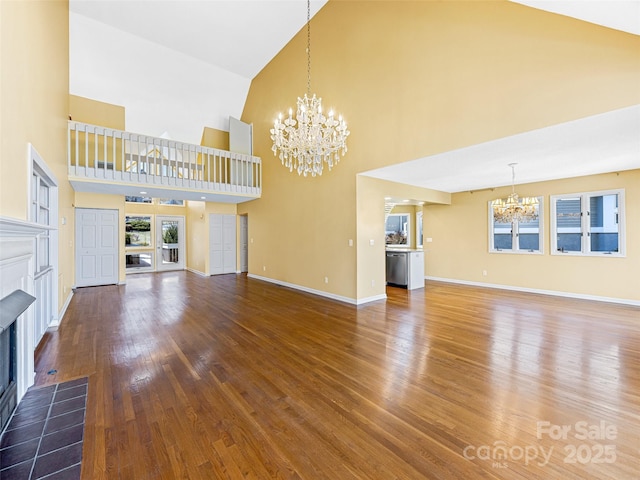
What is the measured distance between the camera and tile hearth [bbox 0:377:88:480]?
1.57 metres

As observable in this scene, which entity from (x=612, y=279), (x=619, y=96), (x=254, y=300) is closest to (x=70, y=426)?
(x=254, y=300)

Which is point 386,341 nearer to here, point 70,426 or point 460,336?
point 460,336

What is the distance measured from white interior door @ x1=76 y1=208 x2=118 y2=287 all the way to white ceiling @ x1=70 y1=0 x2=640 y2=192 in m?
2.79

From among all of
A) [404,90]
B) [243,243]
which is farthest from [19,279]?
[243,243]

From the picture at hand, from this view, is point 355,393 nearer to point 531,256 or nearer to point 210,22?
point 531,256

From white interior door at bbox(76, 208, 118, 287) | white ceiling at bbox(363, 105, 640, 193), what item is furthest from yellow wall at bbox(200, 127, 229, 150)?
white ceiling at bbox(363, 105, 640, 193)

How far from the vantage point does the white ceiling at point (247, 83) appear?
3.10 metres

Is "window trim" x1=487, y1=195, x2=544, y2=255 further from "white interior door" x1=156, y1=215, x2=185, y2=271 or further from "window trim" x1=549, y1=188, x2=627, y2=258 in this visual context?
"white interior door" x1=156, y1=215, x2=185, y2=271

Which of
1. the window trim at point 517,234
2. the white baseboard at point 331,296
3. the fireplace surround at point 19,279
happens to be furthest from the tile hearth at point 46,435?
the window trim at point 517,234

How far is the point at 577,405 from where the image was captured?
2156 millimetres

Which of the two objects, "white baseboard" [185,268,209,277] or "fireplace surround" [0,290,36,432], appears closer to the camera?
"fireplace surround" [0,290,36,432]

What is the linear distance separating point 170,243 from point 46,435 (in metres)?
8.93

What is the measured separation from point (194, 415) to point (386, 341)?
229 cm

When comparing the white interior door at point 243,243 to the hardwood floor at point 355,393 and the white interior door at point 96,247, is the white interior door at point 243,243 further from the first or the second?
the hardwood floor at point 355,393
